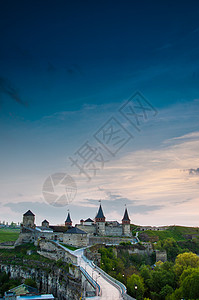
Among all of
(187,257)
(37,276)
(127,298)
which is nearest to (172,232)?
(187,257)

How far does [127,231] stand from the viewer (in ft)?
274

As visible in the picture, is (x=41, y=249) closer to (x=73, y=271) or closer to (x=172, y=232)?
(x=73, y=271)

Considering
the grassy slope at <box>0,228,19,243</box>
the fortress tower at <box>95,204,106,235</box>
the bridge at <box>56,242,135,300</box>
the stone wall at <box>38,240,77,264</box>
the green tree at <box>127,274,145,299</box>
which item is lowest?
the green tree at <box>127,274,145,299</box>

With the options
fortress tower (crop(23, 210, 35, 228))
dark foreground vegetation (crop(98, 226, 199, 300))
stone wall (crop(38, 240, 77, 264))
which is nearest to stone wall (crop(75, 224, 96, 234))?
dark foreground vegetation (crop(98, 226, 199, 300))

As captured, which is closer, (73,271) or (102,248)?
(73,271)

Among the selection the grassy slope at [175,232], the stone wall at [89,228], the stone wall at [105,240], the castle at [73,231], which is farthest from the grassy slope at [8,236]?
the grassy slope at [175,232]

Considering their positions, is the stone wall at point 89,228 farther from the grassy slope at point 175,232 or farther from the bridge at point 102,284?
the bridge at point 102,284

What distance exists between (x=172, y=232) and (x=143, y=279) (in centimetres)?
5210

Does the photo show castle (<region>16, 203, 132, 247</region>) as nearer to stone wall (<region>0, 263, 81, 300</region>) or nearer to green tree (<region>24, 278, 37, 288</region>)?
stone wall (<region>0, 263, 81, 300</region>)

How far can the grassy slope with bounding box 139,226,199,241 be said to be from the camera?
8994 centimetres

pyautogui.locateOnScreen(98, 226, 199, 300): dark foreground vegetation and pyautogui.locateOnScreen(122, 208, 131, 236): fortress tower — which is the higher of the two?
pyautogui.locateOnScreen(122, 208, 131, 236): fortress tower

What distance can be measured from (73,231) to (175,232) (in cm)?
4856

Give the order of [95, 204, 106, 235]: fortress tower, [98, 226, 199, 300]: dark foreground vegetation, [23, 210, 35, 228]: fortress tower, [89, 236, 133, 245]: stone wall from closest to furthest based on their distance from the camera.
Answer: [98, 226, 199, 300]: dark foreground vegetation < [89, 236, 133, 245]: stone wall < [23, 210, 35, 228]: fortress tower < [95, 204, 106, 235]: fortress tower

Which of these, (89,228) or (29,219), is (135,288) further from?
(89,228)
